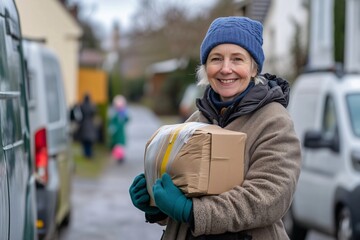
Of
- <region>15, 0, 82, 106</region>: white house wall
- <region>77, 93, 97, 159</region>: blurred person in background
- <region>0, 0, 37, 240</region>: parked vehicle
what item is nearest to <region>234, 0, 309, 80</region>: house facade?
<region>77, 93, 97, 159</region>: blurred person in background

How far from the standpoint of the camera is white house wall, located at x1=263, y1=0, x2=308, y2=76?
2700cm

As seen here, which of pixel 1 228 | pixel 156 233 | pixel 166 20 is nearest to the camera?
pixel 1 228

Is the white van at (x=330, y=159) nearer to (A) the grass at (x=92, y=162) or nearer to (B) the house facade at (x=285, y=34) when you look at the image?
(B) the house facade at (x=285, y=34)

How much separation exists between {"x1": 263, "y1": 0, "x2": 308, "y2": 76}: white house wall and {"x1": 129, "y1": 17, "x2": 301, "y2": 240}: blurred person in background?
833 inches

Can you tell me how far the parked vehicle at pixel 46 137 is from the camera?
883 cm

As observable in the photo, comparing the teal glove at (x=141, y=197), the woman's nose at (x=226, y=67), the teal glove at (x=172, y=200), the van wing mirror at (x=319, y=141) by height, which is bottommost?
the van wing mirror at (x=319, y=141)

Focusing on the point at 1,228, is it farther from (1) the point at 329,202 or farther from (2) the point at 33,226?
(1) the point at 329,202

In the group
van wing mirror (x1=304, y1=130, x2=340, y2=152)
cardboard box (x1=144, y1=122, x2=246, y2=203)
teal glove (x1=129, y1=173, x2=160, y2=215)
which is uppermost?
cardboard box (x1=144, y1=122, x2=246, y2=203)

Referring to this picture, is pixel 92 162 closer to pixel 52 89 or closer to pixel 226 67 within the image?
pixel 52 89

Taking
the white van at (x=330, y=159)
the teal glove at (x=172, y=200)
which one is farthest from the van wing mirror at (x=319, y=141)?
the teal glove at (x=172, y=200)

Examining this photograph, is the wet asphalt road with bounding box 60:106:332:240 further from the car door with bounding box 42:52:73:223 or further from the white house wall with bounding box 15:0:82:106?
the white house wall with bounding box 15:0:82:106

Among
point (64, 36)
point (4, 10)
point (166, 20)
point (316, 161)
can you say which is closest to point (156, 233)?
point (316, 161)

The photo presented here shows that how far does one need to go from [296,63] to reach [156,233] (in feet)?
46.7

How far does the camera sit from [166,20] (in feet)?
157
